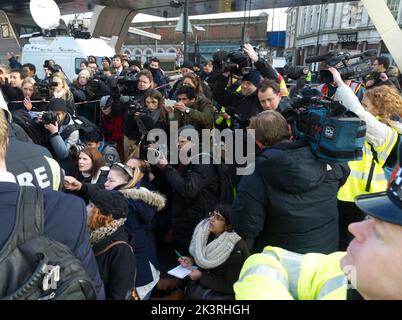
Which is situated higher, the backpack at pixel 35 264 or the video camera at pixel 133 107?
the backpack at pixel 35 264

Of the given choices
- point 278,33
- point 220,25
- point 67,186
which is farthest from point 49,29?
point 220,25

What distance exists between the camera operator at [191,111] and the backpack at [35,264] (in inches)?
109

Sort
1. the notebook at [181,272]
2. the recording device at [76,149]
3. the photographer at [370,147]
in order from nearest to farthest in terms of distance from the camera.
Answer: the photographer at [370,147] < the notebook at [181,272] < the recording device at [76,149]

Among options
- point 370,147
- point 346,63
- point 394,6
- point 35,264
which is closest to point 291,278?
point 35,264

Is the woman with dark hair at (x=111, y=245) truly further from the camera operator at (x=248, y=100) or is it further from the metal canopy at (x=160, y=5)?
the metal canopy at (x=160, y=5)

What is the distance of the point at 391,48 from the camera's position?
12.0 ft

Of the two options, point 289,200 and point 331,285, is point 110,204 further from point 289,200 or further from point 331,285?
point 331,285

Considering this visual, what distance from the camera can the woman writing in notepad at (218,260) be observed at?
2.40 meters

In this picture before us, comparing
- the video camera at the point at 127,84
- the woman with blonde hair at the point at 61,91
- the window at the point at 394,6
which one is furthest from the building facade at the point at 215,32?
the woman with blonde hair at the point at 61,91

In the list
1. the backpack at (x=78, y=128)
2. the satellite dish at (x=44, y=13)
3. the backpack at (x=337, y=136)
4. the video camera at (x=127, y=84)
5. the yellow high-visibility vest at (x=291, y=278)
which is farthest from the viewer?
the satellite dish at (x=44, y=13)

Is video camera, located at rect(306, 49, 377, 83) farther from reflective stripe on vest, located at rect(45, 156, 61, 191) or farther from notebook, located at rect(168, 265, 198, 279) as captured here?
reflective stripe on vest, located at rect(45, 156, 61, 191)

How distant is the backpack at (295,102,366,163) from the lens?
1838 mm

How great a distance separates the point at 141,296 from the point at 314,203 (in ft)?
4.40

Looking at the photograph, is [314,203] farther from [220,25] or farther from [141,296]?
[220,25]
